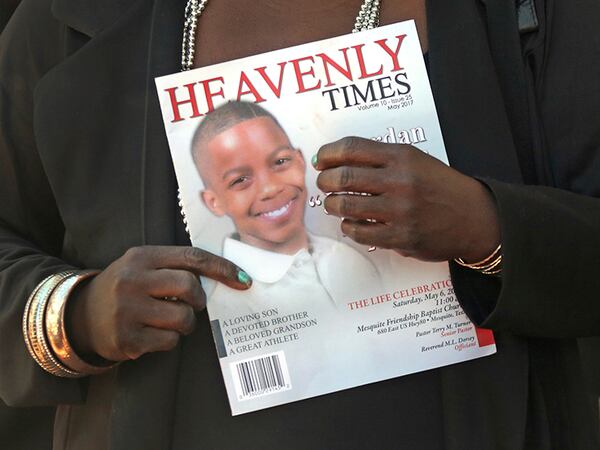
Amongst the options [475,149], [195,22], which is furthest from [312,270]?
[195,22]

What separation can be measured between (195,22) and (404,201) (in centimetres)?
43

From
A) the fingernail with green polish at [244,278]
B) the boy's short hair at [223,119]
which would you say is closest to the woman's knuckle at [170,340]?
the fingernail with green polish at [244,278]

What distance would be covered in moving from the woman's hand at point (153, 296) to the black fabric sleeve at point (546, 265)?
310mm

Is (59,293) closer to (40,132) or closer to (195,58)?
(40,132)

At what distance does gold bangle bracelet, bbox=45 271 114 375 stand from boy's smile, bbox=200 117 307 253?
0.21 m

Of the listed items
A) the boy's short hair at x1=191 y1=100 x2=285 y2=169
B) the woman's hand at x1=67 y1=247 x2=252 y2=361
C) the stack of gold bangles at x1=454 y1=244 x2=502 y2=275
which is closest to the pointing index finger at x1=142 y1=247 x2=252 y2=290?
the woman's hand at x1=67 y1=247 x2=252 y2=361

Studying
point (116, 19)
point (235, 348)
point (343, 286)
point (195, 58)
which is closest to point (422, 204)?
point (343, 286)

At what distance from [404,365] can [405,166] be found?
0.26m

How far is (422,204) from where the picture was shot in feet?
3.33

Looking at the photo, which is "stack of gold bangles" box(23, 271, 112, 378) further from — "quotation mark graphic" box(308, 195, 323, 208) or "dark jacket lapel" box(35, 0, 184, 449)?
"quotation mark graphic" box(308, 195, 323, 208)

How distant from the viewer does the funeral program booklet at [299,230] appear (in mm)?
1092

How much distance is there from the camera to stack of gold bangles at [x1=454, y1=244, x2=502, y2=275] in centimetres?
105

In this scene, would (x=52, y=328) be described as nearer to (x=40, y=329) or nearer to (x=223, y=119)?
(x=40, y=329)

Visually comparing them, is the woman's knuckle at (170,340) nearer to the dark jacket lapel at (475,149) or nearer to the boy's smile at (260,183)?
the boy's smile at (260,183)
